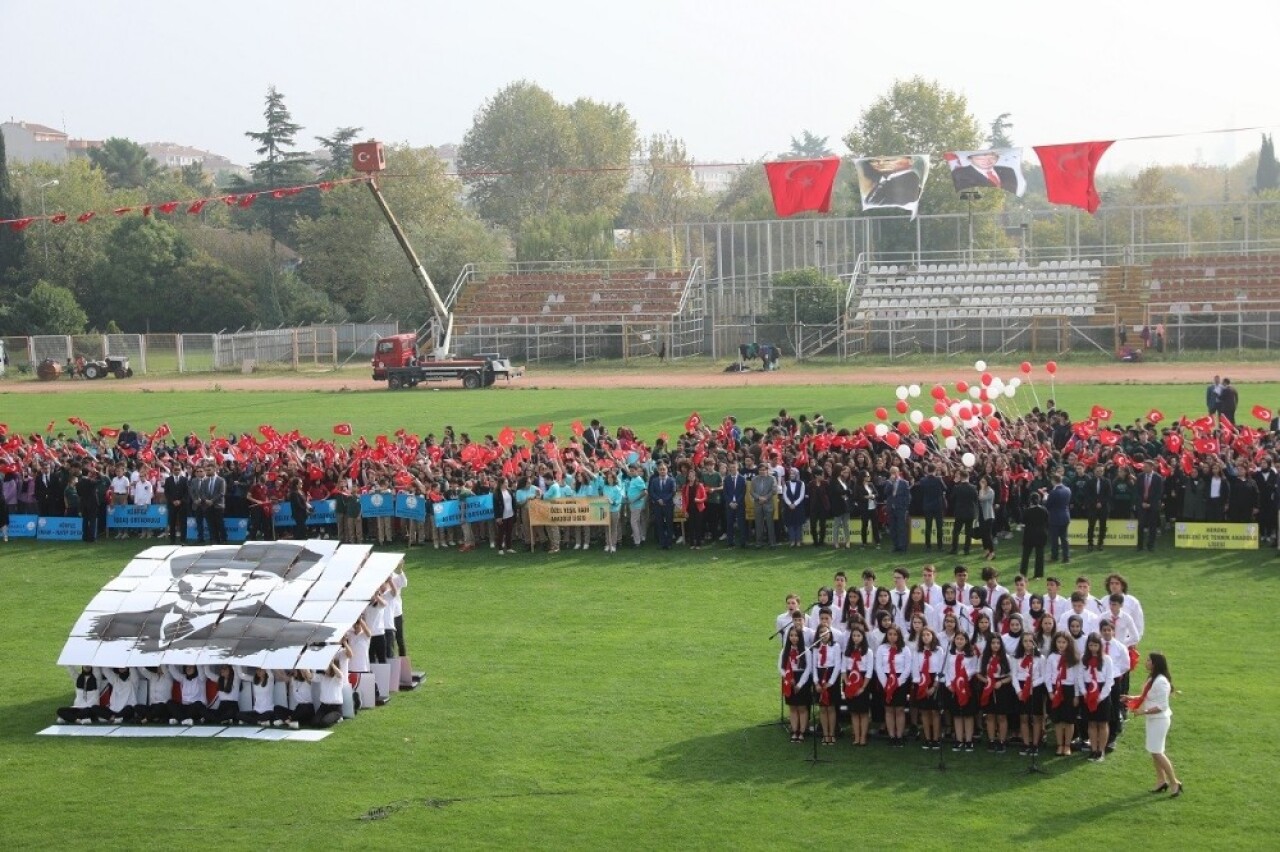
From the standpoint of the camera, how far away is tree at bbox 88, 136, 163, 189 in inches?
A: 4788

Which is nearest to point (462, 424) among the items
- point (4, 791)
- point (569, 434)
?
point (569, 434)

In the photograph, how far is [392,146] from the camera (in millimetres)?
88938

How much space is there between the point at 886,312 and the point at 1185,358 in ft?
38.6

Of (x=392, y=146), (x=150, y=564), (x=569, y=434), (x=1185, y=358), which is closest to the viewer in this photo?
(x=150, y=564)

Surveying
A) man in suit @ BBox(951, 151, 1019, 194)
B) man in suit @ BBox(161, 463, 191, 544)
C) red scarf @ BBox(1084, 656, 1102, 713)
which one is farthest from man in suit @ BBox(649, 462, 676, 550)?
man in suit @ BBox(951, 151, 1019, 194)

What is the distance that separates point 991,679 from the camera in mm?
A: 13531

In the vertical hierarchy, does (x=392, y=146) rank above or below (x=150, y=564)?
above

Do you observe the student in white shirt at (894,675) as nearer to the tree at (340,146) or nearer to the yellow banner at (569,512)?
the yellow banner at (569,512)

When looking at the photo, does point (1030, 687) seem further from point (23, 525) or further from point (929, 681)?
point (23, 525)

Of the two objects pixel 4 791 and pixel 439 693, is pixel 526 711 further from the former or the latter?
pixel 4 791

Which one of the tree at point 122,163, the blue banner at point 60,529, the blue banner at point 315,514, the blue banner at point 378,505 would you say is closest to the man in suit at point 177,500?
the blue banner at point 315,514

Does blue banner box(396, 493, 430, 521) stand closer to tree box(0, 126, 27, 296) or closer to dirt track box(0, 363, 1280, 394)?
dirt track box(0, 363, 1280, 394)

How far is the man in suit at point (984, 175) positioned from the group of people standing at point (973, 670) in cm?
4112

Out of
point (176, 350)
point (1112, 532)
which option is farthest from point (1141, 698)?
point (176, 350)
